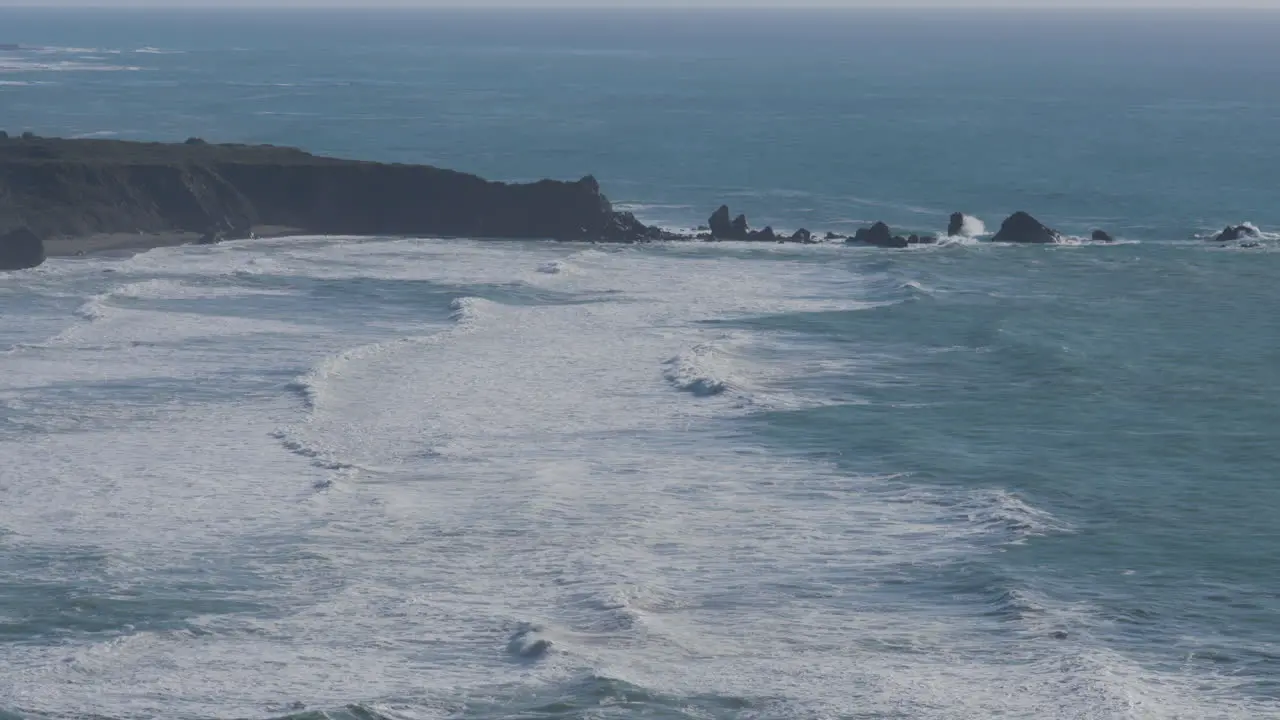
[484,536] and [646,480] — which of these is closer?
[484,536]

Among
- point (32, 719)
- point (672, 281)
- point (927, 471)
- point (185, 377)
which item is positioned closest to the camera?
point (32, 719)

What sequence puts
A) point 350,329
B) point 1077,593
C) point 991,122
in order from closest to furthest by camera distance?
point 1077,593, point 350,329, point 991,122

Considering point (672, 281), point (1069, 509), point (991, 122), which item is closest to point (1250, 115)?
point (991, 122)

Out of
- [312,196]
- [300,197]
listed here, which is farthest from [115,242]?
[312,196]

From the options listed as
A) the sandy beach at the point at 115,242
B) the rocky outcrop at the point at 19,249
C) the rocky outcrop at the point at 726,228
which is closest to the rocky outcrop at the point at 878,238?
the rocky outcrop at the point at 726,228

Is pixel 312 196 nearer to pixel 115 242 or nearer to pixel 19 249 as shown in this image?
pixel 115 242

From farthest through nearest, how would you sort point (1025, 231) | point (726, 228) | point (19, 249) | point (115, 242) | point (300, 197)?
1. point (726, 228)
2. point (1025, 231)
3. point (300, 197)
4. point (115, 242)
5. point (19, 249)

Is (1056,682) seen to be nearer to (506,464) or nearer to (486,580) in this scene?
(486,580)

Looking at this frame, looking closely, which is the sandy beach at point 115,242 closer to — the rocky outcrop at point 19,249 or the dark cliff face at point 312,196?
the dark cliff face at point 312,196
